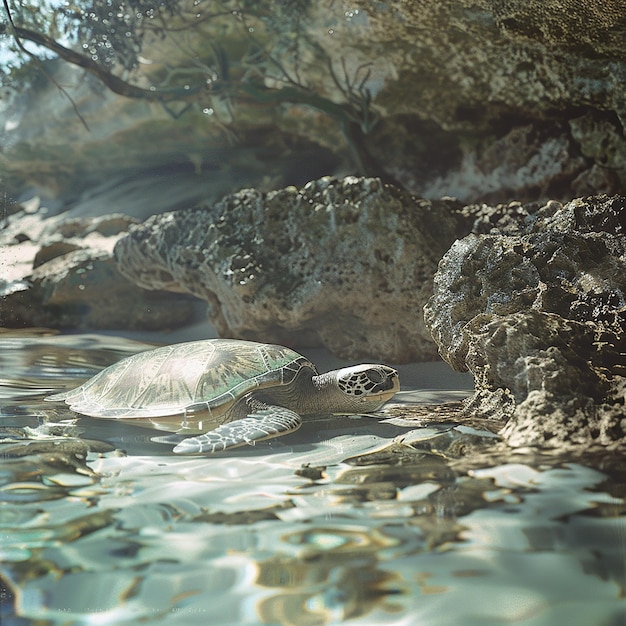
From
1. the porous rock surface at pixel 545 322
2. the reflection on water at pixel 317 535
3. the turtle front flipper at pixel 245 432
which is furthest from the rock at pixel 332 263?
the reflection on water at pixel 317 535

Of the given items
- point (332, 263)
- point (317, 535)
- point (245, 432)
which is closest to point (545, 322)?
point (245, 432)

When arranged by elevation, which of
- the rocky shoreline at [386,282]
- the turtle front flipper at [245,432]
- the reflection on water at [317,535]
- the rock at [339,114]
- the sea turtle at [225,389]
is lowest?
the reflection on water at [317,535]

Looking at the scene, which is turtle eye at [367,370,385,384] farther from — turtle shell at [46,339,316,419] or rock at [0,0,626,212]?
rock at [0,0,626,212]

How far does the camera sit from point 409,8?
3309 millimetres

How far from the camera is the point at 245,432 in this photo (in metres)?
2.00

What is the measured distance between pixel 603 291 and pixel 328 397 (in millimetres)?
1112

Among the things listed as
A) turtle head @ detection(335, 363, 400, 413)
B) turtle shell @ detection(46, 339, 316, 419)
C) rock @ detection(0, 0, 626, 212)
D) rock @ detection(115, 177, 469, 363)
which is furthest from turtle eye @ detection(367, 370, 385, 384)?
rock @ detection(0, 0, 626, 212)

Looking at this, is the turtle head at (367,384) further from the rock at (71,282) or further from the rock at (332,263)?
the rock at (71,282)

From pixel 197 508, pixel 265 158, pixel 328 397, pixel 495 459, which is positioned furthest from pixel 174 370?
pixel 265 158

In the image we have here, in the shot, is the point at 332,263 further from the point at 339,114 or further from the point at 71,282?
the point at 71,282

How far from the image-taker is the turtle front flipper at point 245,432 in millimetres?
1907

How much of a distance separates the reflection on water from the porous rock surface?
0.62 feet

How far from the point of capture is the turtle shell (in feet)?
7.48

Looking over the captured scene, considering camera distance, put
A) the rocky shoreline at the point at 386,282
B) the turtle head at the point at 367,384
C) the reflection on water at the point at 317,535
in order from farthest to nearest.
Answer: the turtle head at the point at 367,384
the rocky shoreline at the point at 386,282
the reflection on water at the point at 317,535
